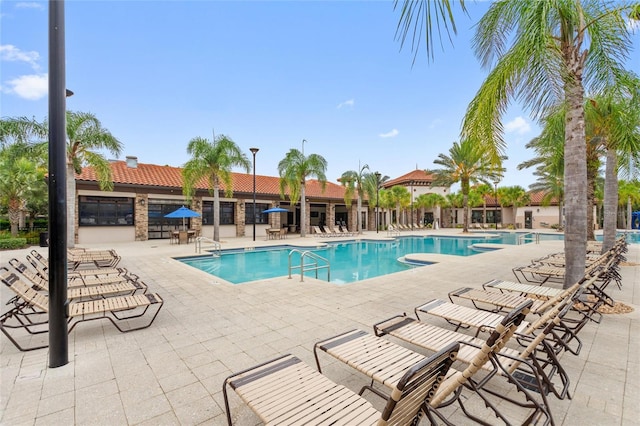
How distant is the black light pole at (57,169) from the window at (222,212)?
20.7 m

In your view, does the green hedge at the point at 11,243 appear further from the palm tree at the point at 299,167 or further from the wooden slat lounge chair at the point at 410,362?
the wooden slat lounge chair at the point at 410,362

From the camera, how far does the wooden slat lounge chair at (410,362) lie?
2.06 m

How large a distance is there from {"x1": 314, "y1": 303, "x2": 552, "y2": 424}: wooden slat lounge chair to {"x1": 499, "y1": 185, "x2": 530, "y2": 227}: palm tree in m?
41.4

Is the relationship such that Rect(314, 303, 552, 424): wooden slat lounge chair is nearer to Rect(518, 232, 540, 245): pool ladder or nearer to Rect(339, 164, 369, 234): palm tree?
Rect(518, 232, 540, 245): pool ladder

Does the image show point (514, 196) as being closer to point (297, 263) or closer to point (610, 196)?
point (610, 196)

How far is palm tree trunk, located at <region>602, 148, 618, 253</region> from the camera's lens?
375 inches

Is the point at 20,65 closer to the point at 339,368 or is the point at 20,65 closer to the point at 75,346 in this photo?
the point at 75,346

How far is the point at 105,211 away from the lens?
63.6ft

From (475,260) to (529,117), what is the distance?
732cm

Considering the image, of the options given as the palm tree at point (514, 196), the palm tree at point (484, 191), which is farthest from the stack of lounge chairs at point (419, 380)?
the palm tree at point (514, 196)

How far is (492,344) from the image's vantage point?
6.24ft

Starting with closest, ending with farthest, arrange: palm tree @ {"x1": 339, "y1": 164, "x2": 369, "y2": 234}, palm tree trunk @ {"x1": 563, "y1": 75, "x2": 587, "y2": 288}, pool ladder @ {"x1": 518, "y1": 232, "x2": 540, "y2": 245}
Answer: palm tree trunk @ {"x1": 563, "y1": 75, "x2": 587, "y2": 288} → pool ladder @ {"x1": 518, "y1": 232, "x2": 540, "y2": 245} → palm tree @ {"x1": 339, "y1": 164, "x2": 369, "y2": 234}

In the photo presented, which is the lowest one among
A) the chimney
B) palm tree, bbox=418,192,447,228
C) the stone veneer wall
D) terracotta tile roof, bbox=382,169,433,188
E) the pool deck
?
the pool deck

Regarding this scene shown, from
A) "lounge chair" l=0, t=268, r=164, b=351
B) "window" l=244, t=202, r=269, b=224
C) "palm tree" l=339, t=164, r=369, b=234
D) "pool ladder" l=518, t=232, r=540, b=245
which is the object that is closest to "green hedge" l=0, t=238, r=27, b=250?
"window" l=244, t=202, r=269, b=224
